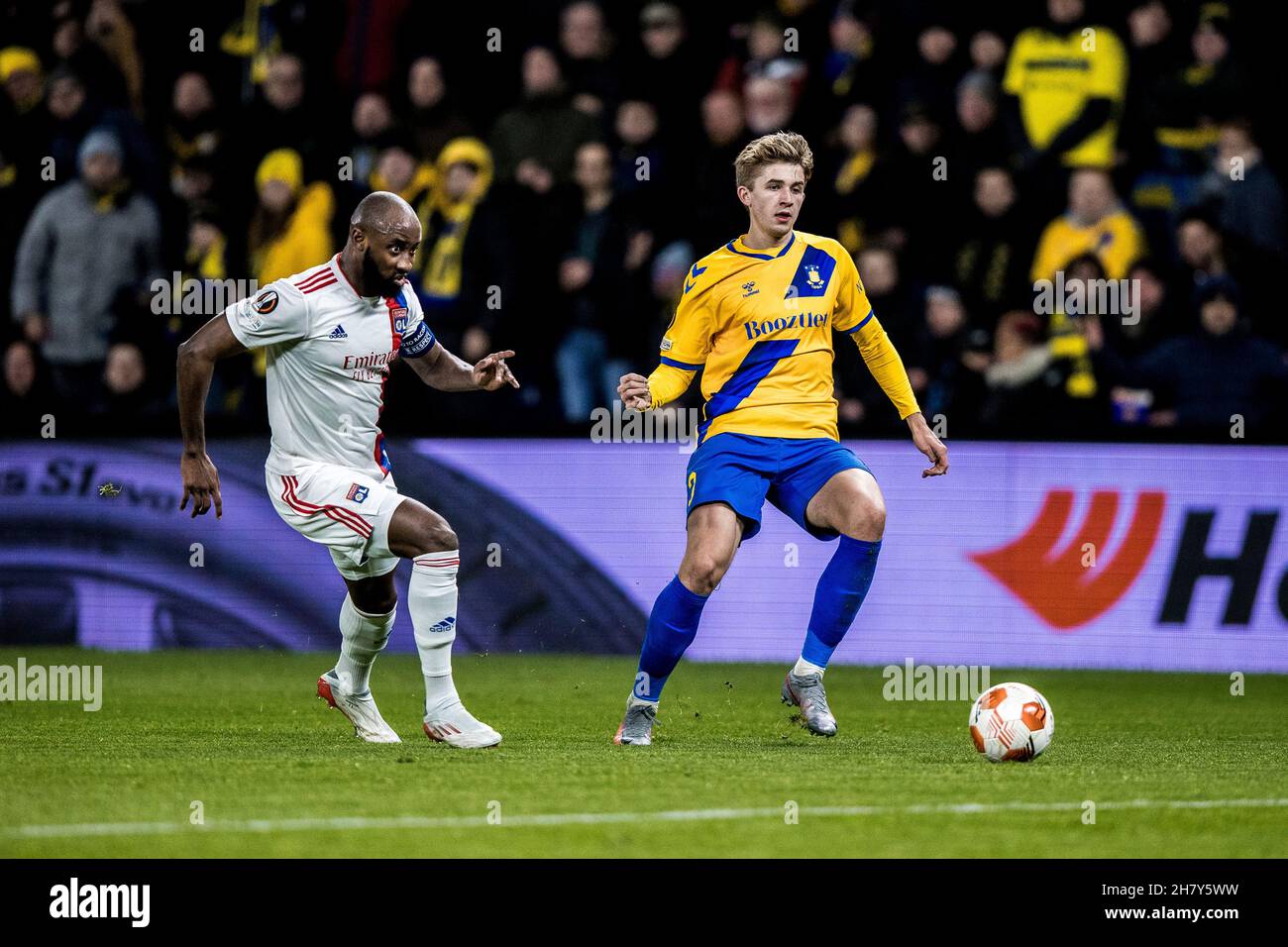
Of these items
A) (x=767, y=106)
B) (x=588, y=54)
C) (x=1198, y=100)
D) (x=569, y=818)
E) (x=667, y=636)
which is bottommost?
(x=569, y=818)

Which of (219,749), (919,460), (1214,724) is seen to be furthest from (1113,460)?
(219,749)

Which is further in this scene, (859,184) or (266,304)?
(859,184)

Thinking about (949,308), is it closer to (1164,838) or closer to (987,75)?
(987,75)

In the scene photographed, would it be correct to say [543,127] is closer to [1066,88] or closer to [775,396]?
[1066,88]

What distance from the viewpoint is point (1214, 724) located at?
29.4 feet

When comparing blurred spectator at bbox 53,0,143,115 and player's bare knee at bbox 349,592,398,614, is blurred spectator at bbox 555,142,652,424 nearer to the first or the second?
blurred spectator at bbox 53,0,143,115

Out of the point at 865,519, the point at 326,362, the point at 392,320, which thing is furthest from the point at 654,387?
the point at 326,362

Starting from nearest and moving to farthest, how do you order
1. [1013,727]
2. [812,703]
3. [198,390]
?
[1013,727] → [198,390] → [812,703]

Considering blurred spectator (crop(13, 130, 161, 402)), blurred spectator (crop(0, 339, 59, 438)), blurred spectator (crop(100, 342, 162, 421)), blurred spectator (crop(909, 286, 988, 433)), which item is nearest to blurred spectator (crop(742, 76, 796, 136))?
blurred spectator (crop(909, 286, 988, 433))

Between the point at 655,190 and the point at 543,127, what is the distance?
1.08 m

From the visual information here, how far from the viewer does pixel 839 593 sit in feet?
26.4

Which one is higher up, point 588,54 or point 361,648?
point 588,54

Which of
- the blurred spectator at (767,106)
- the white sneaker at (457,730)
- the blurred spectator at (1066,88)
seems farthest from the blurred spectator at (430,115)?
the white sneaker at (457,730)

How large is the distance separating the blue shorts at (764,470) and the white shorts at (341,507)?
4.08 feet
